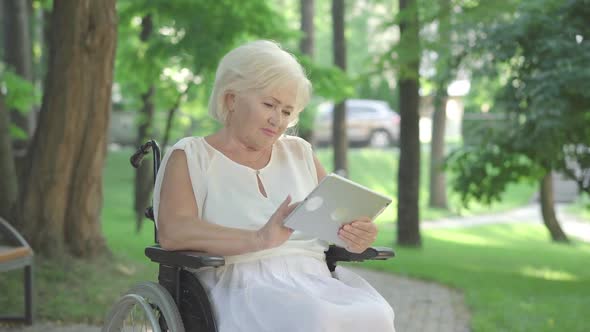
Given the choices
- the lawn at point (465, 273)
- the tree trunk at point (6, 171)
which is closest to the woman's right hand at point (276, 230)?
the lawn at point (465, 273)

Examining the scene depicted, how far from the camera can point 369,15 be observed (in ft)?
93.0

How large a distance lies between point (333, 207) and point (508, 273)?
650cm

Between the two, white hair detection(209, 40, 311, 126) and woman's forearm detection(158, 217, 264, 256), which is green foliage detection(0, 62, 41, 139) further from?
woman's forearm detection(158, 217, 264, 256)

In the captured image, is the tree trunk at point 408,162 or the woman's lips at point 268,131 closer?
the woman's lips at point 268,131

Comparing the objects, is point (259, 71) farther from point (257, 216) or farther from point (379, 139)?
point (379, 139)

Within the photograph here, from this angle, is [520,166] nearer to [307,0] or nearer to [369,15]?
[307,0]

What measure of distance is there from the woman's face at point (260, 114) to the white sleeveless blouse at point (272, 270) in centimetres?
12

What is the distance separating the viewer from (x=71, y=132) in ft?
19.8

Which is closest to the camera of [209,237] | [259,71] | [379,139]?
[209,237]

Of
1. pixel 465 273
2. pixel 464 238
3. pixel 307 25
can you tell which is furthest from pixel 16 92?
pixel 464 238

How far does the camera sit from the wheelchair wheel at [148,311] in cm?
282

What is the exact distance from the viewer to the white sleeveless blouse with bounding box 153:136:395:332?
2693mm

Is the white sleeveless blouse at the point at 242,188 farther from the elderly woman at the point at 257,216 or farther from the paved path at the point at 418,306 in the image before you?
the paved path at the point at 418,306

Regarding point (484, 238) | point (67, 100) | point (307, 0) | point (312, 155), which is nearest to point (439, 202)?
point (484, 238)
